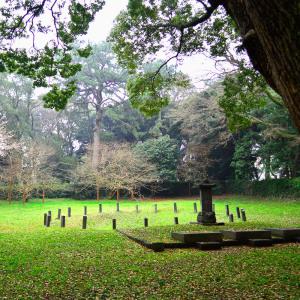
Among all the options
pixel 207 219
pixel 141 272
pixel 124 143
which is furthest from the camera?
pixel 124 143

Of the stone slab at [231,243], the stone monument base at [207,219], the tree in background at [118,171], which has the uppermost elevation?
the tree in background at [118,171]

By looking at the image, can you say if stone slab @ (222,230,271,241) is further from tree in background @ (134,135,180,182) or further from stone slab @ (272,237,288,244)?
tree in background @ (134,135,180,182)

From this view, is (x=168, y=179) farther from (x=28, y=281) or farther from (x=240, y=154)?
(x=28, y=281)

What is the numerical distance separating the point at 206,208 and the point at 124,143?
2509 centimetres

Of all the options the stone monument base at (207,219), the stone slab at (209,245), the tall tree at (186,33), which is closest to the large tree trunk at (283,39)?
the tall tree at (186,33)

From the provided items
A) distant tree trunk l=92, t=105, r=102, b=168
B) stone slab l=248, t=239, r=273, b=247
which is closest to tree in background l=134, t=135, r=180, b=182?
distant tree trunk l=92, t=105, r=102, b=168

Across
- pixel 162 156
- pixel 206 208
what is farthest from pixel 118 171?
pixel 206 208

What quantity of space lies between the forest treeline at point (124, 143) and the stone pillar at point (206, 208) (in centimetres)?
1108

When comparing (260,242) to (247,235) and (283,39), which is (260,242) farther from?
(283,39)

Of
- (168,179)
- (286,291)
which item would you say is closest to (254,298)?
(286,291)

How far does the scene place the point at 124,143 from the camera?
129 feet

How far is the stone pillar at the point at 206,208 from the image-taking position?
14430 mm

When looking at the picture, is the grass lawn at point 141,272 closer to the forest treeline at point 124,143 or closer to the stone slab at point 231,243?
the stone slab at point 231,243

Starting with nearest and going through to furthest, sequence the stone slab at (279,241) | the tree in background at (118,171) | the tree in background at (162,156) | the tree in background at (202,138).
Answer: the stone slab at (279,241) < the tree in background at (118,171) < the tree in background at (202,138) < the tree in background at (162,156)
